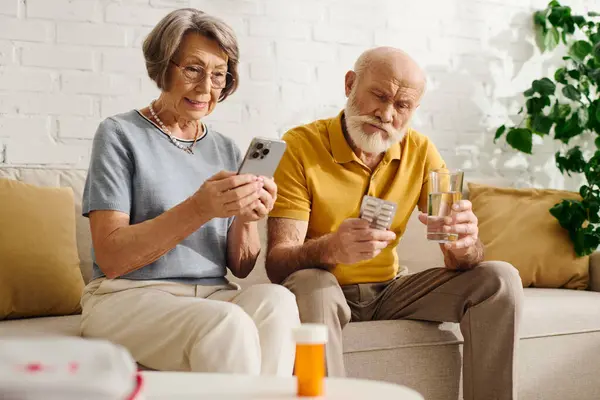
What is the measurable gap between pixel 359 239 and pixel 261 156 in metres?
0.32

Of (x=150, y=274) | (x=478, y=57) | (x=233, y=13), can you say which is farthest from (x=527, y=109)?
(x=150, y=274)

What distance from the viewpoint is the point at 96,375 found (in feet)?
2.50

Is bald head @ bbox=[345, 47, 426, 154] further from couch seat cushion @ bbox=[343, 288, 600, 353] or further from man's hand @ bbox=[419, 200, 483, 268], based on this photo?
couch seat cushion @ bbox=[343, 288, 600, 353]

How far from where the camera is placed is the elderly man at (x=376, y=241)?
1.82 metres

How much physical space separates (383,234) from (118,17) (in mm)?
1355

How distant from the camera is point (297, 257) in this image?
6.25 ft

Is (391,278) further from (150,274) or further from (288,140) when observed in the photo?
(150,274)

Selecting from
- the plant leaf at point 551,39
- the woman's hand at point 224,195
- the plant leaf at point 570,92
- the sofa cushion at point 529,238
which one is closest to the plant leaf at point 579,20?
the plant leaf at point 551,39

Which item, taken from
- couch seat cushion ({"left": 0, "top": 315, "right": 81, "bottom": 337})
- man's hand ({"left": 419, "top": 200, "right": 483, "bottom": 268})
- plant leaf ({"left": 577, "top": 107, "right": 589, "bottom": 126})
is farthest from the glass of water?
plant leaf ({"left": 577, "top": 107, "right": 589, "bottom": 126})

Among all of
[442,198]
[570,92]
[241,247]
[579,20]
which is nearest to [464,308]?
[442,198]

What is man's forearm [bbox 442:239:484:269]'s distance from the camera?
194 cm

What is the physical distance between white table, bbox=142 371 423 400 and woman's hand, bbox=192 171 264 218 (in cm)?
53

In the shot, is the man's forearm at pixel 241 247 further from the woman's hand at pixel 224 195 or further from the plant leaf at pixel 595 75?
the plant leaf at pixel 595 75

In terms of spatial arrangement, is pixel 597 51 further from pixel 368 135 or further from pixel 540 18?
pixel 368 135
